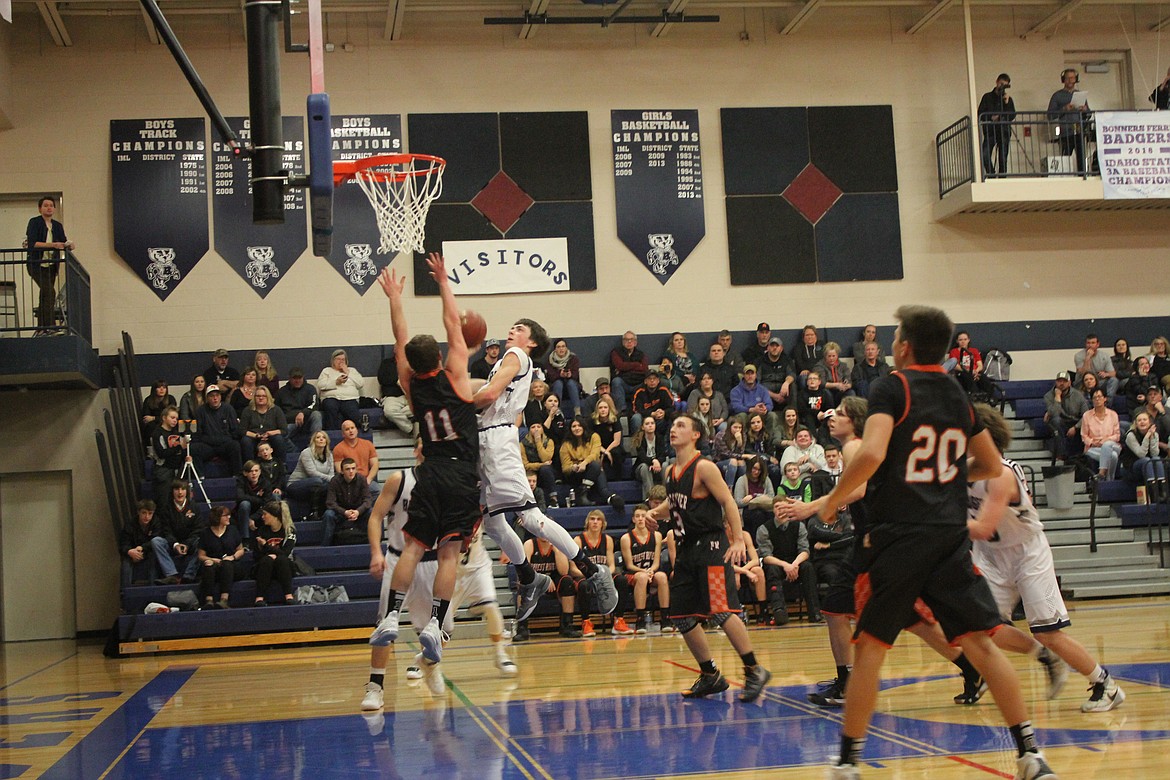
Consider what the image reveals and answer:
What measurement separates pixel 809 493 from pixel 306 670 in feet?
18.3

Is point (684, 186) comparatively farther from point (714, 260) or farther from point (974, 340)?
point (974, 340)

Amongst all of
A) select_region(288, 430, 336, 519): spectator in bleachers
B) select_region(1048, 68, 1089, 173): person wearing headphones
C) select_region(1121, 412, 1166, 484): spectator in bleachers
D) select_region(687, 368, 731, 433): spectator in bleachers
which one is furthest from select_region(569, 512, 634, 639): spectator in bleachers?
select_region(1048, 68, 1089, 173): person wearing headphones

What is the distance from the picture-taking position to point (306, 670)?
1026 cm

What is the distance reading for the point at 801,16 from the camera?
1775 centimetres

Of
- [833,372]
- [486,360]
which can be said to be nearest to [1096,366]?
[833,372]

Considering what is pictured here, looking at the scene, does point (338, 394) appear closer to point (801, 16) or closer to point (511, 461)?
point (511, 461)

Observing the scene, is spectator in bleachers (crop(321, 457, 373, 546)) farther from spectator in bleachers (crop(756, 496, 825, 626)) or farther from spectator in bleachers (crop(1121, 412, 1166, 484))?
spectator in bleachers (crop(1121, 412, 1166, 484))

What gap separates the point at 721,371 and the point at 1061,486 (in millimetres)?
4780

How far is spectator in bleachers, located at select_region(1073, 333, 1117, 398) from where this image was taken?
1680 cm

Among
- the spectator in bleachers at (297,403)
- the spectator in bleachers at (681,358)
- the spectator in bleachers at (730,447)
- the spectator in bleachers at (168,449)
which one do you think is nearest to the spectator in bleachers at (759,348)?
the spectator in bleachers at (681,358)

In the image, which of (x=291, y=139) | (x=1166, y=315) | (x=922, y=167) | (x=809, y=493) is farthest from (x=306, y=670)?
(x=1166, y=315)

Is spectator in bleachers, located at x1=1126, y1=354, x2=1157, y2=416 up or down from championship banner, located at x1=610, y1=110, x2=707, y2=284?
down

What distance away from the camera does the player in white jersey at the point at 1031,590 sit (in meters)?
6.07

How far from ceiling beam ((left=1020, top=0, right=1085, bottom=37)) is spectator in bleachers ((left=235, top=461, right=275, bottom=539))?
45.2 feet
